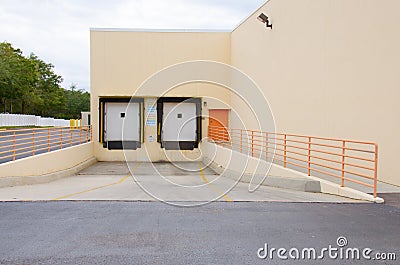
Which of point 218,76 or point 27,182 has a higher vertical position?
point 218,76

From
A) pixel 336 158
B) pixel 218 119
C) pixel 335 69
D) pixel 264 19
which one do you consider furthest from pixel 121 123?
pixel 336 158

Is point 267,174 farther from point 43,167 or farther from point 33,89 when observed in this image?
point 33,89

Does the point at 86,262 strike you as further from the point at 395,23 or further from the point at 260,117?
the point at 260,117

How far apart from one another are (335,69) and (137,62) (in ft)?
47.4

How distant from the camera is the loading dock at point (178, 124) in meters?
25.0

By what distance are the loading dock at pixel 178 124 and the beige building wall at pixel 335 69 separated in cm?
533

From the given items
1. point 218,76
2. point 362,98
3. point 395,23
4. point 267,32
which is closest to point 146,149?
point 218,76

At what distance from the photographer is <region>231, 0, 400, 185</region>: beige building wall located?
1110 cm

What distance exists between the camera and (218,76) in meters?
26.8

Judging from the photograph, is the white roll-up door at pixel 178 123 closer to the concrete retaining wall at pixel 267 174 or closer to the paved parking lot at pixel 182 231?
the concrete retaining wall at pixel 267 174

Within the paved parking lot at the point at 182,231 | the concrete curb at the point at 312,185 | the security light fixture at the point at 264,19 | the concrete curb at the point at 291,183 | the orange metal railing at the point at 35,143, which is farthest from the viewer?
the security light fixture at the point at 264,19

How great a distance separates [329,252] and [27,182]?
10.1 meters

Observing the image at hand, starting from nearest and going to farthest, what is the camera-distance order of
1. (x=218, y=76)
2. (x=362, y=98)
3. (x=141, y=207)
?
1. (x=141, y=207)
2. (x=362, y=98)
3. (x=218, y=76)

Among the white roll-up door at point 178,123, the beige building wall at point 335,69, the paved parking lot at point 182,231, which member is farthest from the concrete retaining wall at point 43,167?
the beige building wall at point 335,69
